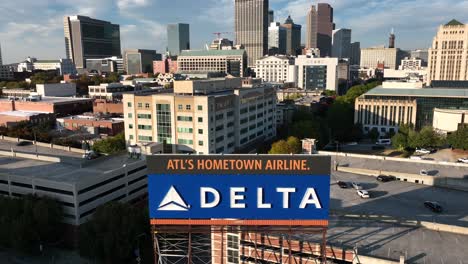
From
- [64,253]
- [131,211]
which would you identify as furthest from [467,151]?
[64,253]

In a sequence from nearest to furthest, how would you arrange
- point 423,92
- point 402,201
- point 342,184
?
point 402,201 → point 342,184 → point 423,92

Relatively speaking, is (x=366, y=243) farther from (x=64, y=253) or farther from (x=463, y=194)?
(x=64, y=253)

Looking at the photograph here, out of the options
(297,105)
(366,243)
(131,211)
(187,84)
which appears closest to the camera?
(366,243)

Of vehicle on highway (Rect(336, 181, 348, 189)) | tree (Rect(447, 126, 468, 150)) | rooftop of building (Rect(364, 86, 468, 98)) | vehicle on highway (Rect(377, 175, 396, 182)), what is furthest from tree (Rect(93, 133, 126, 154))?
rooftop of building (Rect(364, 86, 468, 98))

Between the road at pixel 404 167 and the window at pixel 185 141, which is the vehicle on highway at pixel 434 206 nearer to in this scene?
the road at pixel 404 167

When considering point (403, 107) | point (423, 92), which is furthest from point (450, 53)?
point (403, 107)

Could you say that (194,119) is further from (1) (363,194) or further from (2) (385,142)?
(2) (385,142)

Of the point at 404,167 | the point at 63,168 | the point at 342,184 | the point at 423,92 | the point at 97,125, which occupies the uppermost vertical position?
the point at 423,92
